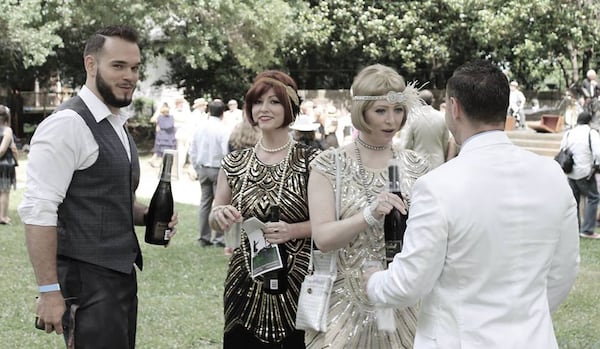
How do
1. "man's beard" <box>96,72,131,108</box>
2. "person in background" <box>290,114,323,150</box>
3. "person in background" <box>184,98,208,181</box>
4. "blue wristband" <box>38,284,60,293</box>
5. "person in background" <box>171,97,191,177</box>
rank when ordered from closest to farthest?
"blue wristband" <box>38,284,60,293</box> < "man's beard" <box>96,72,131,108</box> < "person in background" <box>290,114,323,150</box> < "person in background" <box>184,98,208,181</box> < "person in background" <box>171,97,191,177</box>

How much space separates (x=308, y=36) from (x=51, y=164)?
29.0 meters

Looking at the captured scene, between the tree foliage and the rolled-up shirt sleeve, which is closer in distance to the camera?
the rolled-up shirt sleeve

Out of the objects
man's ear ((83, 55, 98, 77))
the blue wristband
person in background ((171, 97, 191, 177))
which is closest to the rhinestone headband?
man's ear ((83, 55, 98, 77))

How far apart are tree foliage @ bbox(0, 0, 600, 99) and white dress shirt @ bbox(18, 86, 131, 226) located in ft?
78.0

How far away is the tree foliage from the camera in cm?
2773

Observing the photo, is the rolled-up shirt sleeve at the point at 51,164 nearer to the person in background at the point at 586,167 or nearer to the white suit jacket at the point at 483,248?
the white suit jacket at the point at 483,248

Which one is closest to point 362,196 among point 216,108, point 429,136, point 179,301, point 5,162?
point 179,301

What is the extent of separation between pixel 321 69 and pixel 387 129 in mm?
32858

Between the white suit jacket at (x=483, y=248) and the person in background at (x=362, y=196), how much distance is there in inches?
41.7

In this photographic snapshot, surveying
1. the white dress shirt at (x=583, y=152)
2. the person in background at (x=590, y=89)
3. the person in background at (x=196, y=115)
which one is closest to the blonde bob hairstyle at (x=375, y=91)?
the white dress shirt at (x=583, y=152)

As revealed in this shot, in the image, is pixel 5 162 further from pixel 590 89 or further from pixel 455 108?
pixel 590 89

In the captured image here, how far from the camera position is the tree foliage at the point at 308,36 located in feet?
91.0

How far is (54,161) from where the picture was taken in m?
3.53

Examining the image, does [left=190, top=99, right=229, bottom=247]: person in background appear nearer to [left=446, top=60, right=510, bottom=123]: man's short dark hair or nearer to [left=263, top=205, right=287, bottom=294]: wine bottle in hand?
[left=263, top=205, right=287, bottom=294]: wine bottle in hand
